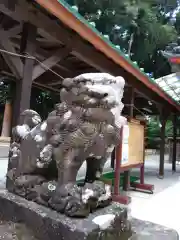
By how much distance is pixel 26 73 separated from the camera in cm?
271

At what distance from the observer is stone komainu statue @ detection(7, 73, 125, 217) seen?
4.72ft

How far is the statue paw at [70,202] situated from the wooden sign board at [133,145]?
8.54ft

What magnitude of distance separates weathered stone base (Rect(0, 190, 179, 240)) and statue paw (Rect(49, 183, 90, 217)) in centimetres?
3

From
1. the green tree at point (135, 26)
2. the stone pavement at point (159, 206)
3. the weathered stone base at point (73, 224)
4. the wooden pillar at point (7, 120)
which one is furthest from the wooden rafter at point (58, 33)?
the green tree at point (135, 26)

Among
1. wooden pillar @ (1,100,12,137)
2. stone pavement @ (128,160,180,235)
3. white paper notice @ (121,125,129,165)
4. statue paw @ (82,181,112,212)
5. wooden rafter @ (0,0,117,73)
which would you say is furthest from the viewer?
wooden pillar @ (1,100,12,137)

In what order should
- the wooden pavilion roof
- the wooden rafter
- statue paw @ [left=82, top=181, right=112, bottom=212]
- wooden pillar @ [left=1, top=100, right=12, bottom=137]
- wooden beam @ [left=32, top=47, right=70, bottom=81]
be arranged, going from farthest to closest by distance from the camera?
1. wooden pillar @ [left=1, top=100, right=12, bottom=137]
2. wooden beam @ [left=32, top=47, right=70, bottom=81]
3. the wooden rafter
4. the wooden pavilion roof
5. statue paw @ [left=82, top=181, right=112, bottom=212]

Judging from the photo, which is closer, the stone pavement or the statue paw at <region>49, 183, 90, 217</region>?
the statue paw at <region>49, 183, 90, 217</region>

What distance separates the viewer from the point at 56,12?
228 cm

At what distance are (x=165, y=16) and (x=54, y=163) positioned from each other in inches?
678

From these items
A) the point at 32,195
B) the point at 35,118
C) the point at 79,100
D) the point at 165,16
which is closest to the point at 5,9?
the point at 35,118

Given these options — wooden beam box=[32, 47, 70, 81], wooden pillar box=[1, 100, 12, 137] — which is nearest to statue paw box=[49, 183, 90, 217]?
wooden beam box=[32, 47, 70, 81]

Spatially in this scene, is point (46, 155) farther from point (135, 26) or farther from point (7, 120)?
point (135, 26)

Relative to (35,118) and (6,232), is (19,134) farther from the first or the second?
(6,232)

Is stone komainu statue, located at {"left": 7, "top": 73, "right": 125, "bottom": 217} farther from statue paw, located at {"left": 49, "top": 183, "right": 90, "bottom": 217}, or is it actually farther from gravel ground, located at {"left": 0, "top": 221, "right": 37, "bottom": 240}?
gravel ground, located at {"left": 0, "top": 221, "right": 37, "bottom": 240}
